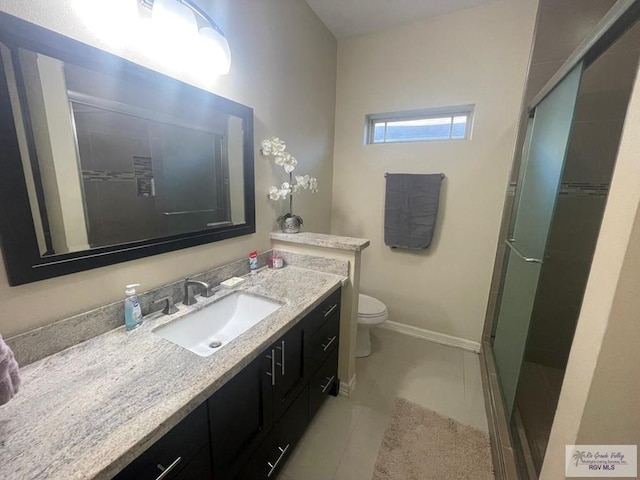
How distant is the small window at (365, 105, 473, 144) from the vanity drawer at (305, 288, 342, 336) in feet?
Result: 4.96

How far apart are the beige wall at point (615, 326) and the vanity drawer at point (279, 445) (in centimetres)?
95

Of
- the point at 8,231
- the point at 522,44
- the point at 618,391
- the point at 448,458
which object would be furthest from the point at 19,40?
the point at 522,44

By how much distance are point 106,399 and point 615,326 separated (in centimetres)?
125

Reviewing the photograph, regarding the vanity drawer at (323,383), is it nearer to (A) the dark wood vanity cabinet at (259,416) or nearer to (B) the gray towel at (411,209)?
(A) the dark wood vanity cabinet at (259,416)

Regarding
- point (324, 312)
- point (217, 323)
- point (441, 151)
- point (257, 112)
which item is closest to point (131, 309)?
point (217, 323)

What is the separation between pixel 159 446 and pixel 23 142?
35.6 inches

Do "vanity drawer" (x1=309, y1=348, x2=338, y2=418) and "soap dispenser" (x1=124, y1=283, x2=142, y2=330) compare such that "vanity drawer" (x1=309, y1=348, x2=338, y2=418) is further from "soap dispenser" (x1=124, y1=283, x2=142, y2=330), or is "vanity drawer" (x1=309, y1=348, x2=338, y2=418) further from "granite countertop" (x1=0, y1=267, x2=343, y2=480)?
"soap dispenser" (x1=124, y1=283, x2=142, y2=330)

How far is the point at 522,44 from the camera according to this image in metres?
1.75

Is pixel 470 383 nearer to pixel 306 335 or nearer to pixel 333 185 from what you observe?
pixel 306 335

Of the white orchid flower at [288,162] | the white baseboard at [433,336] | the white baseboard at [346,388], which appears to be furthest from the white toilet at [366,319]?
the white orchid flower at [288,162]

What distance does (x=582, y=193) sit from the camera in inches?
66.2

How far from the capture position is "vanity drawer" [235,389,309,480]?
3.28 ft

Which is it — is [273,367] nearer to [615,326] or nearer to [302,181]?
[615,326]

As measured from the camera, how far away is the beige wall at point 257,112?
31.1 inches
